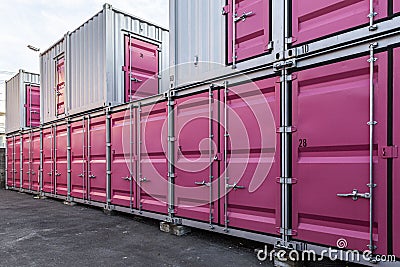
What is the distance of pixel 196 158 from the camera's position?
4.39 metres

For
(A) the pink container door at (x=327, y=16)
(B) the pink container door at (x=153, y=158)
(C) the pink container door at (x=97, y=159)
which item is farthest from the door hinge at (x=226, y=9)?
(C) the pink container door at (x=97, y=159)

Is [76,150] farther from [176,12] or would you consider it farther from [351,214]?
[351,214]

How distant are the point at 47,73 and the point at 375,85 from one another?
27.4 ft

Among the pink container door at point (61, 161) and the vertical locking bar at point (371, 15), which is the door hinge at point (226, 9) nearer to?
the vertical locking bar at point (371, 15)

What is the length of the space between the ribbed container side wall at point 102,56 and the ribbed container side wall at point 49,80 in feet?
3.40

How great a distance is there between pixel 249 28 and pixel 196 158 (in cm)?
182

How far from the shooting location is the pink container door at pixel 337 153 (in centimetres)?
275

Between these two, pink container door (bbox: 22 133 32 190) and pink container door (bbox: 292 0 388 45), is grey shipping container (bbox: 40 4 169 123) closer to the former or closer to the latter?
pink container door (bbox: 22 133 32 190)

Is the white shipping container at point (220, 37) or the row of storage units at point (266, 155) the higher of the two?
the white shipping container at point (220, 37)

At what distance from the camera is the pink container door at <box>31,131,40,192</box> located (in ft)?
30.6

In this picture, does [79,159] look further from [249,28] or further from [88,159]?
[249,28]

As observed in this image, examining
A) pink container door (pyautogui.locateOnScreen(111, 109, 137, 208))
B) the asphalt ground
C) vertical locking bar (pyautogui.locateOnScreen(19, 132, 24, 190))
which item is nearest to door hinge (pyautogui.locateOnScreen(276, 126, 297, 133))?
the asphalt ground

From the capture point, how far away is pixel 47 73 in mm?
8750

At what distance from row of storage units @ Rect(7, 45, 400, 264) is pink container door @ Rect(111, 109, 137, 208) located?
0.7 inches
